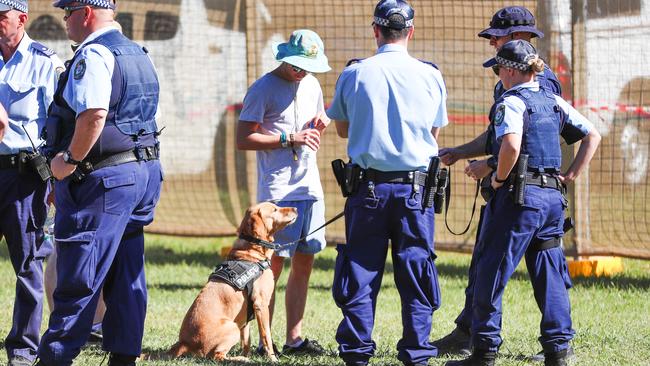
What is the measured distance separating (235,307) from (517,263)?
1725 mm

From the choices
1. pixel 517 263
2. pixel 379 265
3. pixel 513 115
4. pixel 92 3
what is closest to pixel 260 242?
pixel 379 265

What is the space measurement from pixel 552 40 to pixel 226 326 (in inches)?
187

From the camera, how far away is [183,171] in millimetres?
11461

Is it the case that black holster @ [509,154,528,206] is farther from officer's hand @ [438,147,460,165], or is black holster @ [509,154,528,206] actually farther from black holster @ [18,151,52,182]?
black holster @ [18,151,52,182]

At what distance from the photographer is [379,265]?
19.0 ft

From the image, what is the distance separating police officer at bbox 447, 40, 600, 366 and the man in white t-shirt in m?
1.27

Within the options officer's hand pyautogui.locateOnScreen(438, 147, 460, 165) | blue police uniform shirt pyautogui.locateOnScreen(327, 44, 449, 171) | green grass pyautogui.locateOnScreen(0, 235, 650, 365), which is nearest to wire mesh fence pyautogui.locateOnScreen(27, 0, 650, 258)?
green grass pyautogui.locateOnScreen(0, 235, 650, 365)

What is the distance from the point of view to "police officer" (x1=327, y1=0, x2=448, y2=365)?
5.66 meters

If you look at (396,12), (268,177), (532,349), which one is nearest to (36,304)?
(268,177)

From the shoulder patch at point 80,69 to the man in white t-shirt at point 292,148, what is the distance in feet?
5.76

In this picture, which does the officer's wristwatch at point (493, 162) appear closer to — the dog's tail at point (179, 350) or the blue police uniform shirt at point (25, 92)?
the dog's tail at point (179, 350)

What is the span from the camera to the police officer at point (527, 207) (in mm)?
5758

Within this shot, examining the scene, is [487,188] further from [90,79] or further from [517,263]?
[90,79]

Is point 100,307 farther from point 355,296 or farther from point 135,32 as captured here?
point 135,32
